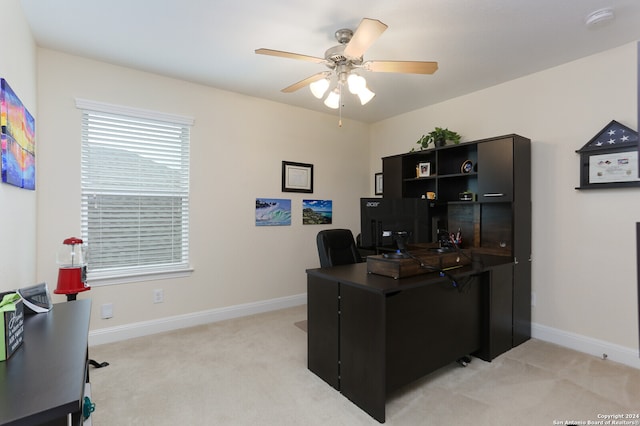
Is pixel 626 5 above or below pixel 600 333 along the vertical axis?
above

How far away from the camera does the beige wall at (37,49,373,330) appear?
2699mm

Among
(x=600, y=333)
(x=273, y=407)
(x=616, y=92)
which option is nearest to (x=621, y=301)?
(x=600, y=333)

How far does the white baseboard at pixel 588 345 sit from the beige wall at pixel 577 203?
38mm

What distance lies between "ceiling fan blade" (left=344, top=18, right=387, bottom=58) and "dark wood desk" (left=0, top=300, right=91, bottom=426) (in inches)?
72.5

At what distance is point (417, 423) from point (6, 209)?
2623mm

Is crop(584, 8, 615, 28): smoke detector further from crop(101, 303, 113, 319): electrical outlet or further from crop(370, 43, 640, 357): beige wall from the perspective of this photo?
crop(101, 303, 113, 319): electrical outlet

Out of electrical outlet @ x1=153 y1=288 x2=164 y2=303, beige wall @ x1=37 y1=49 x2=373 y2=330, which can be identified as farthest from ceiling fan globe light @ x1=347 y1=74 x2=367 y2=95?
electrical outlet @ x1=153 y1=288 x2=164 y2=303

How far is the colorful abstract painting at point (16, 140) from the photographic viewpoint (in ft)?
5.49

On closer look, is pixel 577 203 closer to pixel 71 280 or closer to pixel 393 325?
pixel 393 325

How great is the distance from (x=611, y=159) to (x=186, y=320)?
4.13 m

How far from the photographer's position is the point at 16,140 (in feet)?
6.19

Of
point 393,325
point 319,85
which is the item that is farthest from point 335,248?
point 319,85

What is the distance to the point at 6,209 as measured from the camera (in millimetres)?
1780

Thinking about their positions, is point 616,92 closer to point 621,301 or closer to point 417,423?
point 621,301
